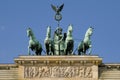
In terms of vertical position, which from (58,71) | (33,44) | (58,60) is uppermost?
(33,44)

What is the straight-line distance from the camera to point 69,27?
171 ft

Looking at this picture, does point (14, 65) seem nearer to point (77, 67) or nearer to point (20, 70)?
point (20, 70)

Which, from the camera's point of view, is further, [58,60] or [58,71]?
[58,71]

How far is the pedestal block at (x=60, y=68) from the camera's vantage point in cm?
5078

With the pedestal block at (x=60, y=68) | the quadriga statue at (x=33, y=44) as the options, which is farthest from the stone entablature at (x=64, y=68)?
the quadriga statue at (x=33, y=44)

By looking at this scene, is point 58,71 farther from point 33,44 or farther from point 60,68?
point 33,44

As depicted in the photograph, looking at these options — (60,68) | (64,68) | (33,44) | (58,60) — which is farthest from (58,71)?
(33,44)

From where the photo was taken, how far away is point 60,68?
51.0m

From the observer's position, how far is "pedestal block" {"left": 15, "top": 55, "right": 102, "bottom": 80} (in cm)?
5078

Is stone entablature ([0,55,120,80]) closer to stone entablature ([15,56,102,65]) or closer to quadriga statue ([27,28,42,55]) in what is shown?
stone entablature ([15,56,102,65])

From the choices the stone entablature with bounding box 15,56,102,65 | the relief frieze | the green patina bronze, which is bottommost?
the relief frieze

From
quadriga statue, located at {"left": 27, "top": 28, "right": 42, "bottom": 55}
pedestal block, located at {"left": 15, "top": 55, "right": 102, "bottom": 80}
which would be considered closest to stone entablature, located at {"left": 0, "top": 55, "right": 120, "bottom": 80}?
pedestal block, located at {"left": 15, "top": 55, "right": 102, "bottom": 80}

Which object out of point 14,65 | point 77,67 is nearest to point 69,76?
point 77,67

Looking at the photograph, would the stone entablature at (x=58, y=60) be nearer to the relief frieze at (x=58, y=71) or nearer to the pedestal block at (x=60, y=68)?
the pedestal block at (x=60, y=68)
